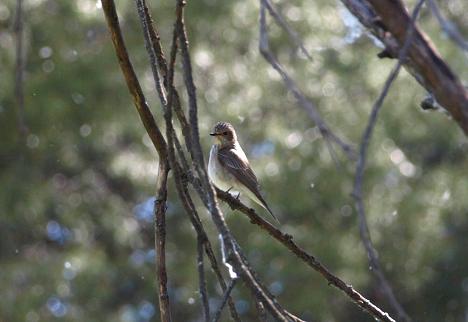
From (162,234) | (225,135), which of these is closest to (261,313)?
(162,234)

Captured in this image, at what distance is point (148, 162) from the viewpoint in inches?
387

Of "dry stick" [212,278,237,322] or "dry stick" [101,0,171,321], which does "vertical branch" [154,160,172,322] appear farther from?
"dry stick" [212,278,237,322]

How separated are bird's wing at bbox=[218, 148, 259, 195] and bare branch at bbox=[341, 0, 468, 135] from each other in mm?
2688

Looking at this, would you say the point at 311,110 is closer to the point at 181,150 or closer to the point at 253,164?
the point at 181,150

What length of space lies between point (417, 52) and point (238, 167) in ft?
9.56

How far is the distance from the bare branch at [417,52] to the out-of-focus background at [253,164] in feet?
18.1

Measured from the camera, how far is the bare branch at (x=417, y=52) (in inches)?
99.3

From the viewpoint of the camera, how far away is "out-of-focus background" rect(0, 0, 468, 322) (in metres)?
8.84

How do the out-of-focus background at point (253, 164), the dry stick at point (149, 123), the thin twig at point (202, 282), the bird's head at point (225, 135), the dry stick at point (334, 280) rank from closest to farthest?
the thin twig at point (202, 282), the dry stick at point (149, 123), the dry stick at point (334, 280), the bird's head at point (225, 135), the out-of-focus background at point (253, 164)

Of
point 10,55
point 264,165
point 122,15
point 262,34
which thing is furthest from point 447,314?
point 262,34

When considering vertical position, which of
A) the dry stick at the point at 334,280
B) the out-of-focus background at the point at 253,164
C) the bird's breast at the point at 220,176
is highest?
the out-of-focus background at the point at 253,164

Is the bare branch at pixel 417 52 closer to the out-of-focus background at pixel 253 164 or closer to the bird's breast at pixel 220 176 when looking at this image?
the bird's breast at pixel 220 176

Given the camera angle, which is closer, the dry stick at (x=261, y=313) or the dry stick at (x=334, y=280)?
the dry stick at (x=261, y=313)

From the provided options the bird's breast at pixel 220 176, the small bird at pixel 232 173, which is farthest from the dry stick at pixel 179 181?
the bird's breast at pixel 220 176
